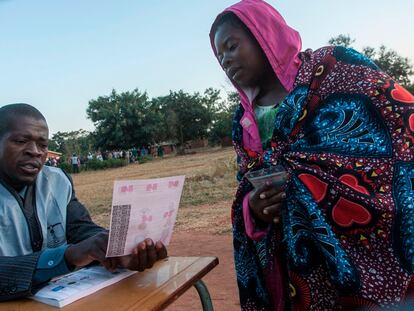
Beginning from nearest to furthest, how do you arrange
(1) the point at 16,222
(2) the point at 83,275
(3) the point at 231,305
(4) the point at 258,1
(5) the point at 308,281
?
(5) the point at 308,281 → (2) the point at 83,275 → (1) the point at 16,222 → (4) the point at 258,1 → (3) the point at 231,305

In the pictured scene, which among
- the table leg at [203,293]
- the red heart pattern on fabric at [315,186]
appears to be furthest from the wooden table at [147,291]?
the red heart pattern on fabric at [315,186]

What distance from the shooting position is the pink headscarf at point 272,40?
161 centimetres

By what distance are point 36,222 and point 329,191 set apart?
3.84ft

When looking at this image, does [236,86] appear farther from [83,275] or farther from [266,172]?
[83,275]

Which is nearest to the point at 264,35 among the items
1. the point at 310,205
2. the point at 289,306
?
the point at 310,205

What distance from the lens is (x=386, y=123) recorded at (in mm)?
1294

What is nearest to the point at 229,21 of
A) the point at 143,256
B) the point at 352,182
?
the point at 352,182

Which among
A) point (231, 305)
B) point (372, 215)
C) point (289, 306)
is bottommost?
point (231, 305)

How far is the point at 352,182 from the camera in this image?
1274 mm

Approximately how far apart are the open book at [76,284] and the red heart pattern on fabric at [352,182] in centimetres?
84

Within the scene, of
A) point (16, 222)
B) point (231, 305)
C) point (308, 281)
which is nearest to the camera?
point (308, 281)

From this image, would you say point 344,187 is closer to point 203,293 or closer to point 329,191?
point 329,191

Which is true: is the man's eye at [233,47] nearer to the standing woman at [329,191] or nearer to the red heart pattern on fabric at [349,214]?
the standing woman at [329,191]

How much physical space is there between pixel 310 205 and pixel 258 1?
95cm
